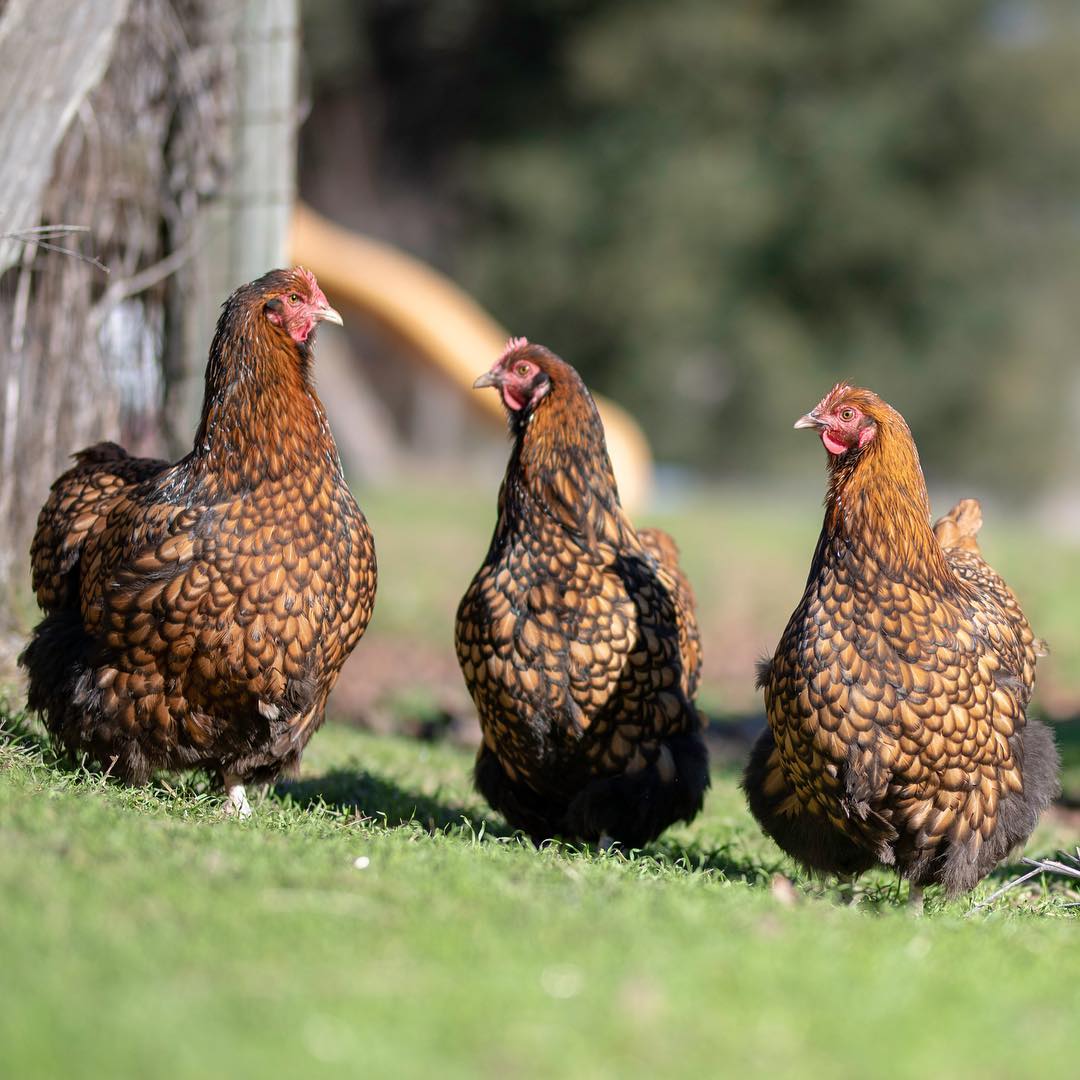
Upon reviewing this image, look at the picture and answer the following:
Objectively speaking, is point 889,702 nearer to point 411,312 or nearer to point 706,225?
point 411,312

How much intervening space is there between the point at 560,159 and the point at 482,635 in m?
20.7

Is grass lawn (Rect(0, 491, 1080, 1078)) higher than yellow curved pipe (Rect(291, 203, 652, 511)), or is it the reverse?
yellow curved pipe (Rect(291, 203, 652, 511))

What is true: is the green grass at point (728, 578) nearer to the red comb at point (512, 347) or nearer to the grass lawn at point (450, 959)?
the red comb at point (512, 347)

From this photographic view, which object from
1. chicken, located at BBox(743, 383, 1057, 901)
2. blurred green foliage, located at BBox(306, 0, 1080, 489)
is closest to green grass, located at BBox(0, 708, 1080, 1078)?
chicken, located at BBox(743, 383, 1057, 901)

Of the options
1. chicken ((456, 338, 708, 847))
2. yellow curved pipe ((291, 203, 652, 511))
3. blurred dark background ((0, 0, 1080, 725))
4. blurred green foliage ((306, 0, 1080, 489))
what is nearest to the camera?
chicken ((456, 338, 708, 847))

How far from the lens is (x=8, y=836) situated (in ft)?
11.6

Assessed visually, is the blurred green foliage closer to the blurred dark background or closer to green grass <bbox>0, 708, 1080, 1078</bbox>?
the blurred dark background

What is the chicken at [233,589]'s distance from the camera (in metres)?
4.45

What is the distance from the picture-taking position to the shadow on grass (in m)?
5.25

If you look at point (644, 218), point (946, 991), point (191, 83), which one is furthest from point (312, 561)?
point (644, 218)

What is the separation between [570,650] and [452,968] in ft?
6.24

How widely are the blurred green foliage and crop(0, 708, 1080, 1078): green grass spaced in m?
20.3

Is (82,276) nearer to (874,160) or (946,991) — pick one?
(946,991)

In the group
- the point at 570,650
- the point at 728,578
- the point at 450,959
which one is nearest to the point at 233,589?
the point at 570,650
